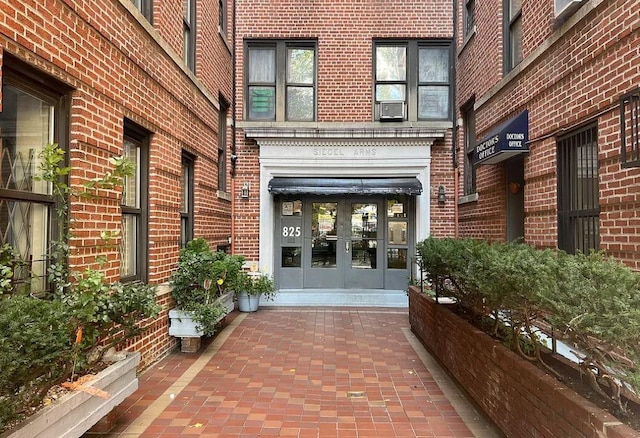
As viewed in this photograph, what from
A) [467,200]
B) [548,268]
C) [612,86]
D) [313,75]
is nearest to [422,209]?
[467,200]

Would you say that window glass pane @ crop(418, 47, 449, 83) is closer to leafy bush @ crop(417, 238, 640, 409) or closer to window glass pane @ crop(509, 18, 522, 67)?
window glass pane @ crop(509, 18, 522, 67)

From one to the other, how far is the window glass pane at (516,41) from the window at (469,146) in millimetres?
1998

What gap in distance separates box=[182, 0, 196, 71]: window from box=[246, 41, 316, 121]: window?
272cm

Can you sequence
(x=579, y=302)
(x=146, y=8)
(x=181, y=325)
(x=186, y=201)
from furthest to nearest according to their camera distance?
(x=186, y=201) → (x=181, y=325) → (x=146, y=8) → (x=579, y=302)

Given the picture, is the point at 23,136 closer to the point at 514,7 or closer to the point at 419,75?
the point at 514,7

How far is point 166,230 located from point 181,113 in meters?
1.83

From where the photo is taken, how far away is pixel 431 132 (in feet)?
30.2

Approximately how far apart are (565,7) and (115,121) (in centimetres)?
503

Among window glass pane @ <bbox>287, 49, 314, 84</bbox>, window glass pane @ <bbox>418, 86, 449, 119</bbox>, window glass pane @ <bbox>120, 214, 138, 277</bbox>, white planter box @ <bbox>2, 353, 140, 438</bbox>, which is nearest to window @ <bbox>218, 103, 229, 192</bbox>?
window glass pane @ <bbox>287, 49, 314, 84</bbox>

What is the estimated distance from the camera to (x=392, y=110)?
31.0 feet

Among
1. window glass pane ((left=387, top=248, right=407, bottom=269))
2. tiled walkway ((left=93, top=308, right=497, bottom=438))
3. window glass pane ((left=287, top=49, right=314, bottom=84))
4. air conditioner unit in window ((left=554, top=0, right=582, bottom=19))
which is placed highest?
window glass pane ((left=287, top=49, right=314, bottom=84))

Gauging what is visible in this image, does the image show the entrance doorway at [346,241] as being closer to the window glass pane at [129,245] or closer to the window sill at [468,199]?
the window sill at [468,199]

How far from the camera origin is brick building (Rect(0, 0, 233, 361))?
3.27 m

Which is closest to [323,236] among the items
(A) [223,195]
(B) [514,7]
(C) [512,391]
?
(A) [223,195]
